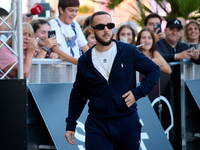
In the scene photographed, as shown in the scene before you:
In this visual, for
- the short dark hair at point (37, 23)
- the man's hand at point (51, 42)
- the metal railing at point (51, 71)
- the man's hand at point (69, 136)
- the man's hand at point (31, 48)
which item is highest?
the short dark hair at point (37, 23)

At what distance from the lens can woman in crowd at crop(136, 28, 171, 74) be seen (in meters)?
6.81

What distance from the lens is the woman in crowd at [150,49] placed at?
6812 millimetres

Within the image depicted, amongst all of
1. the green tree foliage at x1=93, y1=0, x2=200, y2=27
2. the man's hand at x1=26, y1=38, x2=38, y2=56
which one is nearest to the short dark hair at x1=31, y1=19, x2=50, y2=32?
the man's hand at x1=26, y1=38, x2=38, y2=56

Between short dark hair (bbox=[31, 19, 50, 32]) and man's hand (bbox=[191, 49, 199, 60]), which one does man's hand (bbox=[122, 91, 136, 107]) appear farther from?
man's hand (bbox=[191, 49, 199, 60])

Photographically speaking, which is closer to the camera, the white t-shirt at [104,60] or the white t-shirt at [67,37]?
the white t-shirt at [104,60]

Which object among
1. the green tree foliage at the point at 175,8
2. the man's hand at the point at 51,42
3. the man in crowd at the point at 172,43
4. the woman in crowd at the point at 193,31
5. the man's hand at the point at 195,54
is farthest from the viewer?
the green tree foliage at the point at 175,8

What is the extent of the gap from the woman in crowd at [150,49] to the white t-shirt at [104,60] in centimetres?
271

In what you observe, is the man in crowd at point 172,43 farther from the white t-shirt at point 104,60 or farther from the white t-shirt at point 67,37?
the white t-shirt at point 104,60

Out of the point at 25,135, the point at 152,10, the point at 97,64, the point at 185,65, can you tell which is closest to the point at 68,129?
the point at 97,64

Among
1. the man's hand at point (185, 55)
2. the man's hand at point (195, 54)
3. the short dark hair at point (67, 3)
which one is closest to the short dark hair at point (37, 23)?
the short dark hair at point (67, 3)

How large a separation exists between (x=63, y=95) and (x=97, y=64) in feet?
5.64

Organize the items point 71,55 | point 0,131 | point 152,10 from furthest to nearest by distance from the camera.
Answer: point 152,10
point 71,55
point 0,131

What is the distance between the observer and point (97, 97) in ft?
13.4

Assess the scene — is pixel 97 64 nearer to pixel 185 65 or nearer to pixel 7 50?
pixel 7 50
